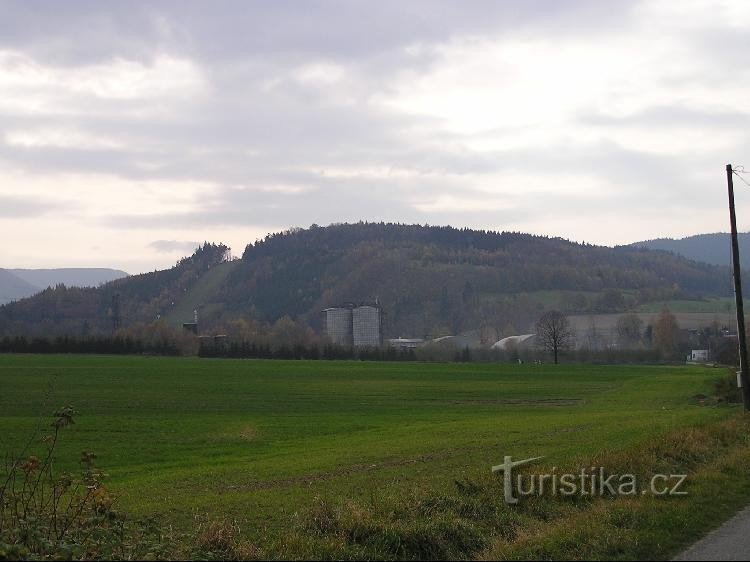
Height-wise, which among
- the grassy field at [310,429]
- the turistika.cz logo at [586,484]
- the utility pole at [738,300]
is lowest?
the grassy field at [310,429]

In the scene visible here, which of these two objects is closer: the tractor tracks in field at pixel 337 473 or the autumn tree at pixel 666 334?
the tractor tracks in field at pixel 337 473

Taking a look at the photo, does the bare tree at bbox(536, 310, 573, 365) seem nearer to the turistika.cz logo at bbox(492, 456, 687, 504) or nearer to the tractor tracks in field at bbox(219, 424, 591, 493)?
the tractor tracks in field at bbox(219, 424, 591, 493)

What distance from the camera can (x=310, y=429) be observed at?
40.4 metres

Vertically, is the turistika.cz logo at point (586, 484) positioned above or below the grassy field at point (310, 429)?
above

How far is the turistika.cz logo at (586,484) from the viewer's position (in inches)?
560

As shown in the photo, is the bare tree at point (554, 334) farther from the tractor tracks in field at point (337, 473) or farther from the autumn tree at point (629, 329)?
the tractor tracks in field at point (337, 473)

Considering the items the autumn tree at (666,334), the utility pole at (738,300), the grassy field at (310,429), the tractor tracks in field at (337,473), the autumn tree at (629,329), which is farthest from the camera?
the autumn tree at (629,329)

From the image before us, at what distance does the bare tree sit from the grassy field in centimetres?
4240

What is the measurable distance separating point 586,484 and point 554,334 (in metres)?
119

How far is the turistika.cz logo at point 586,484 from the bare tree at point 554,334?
379 ft

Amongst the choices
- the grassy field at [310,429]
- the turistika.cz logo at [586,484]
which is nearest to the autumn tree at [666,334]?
the grassy field at [310,429]

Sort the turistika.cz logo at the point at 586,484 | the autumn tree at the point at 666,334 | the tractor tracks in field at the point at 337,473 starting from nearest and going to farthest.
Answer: the turistika.cz logo at the point at 586,484, the tractor tracks in field at the point at 337,473, the autumn tree at the point at 666,334

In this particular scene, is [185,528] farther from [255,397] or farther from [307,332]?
[307,332]

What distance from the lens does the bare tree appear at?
13254cm
